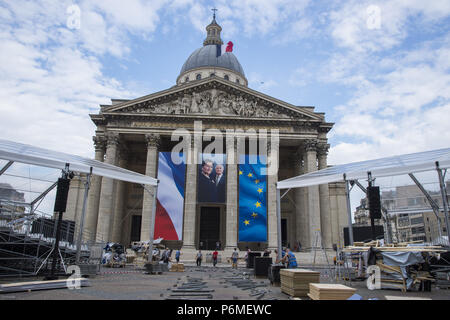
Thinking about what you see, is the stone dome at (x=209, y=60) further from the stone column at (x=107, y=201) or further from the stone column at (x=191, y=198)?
the stone column at (x=107, y=201)

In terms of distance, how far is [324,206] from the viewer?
31.7m

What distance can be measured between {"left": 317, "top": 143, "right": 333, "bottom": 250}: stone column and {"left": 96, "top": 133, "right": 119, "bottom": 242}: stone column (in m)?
19.5

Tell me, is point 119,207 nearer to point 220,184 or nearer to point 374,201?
point 220,184

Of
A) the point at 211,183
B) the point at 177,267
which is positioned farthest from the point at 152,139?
the point at 177,267

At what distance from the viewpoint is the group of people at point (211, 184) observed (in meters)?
27.5

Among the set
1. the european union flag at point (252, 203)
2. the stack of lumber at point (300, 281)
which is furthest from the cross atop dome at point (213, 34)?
the stack of lumber at point (300, 281)

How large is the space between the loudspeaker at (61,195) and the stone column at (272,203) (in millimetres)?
20178

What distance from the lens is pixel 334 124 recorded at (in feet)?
109

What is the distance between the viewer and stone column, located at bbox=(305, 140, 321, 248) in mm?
29188

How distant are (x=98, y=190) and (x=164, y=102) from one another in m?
10.4

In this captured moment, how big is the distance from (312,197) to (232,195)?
7377 mm
